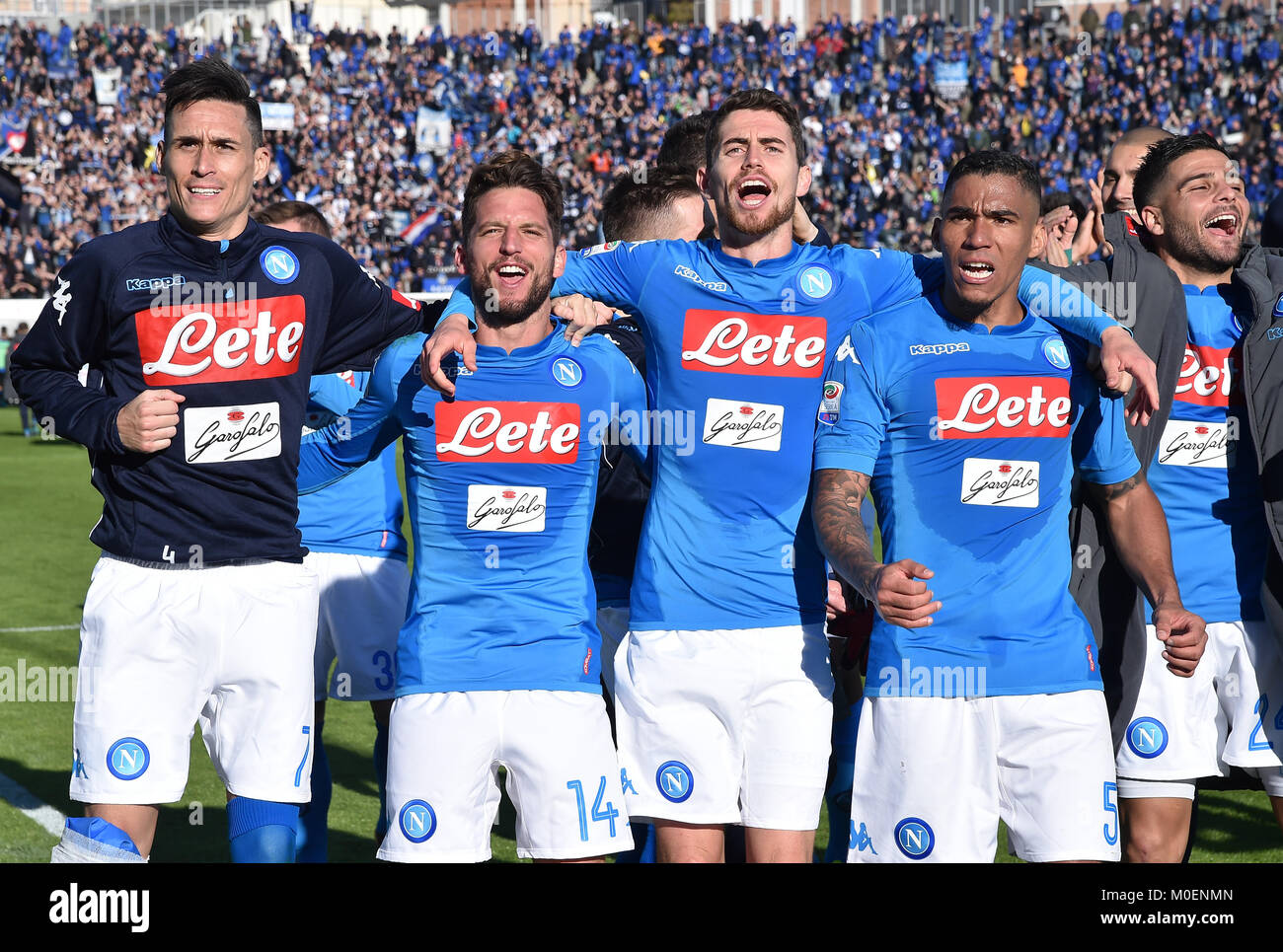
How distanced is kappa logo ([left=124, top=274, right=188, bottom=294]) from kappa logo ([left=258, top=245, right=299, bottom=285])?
0.72 ft

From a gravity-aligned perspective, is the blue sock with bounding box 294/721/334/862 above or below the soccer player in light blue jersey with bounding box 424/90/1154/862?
below

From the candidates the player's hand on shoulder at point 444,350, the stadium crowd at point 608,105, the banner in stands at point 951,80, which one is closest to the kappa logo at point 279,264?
the player's hand on shoulder at point 444,350

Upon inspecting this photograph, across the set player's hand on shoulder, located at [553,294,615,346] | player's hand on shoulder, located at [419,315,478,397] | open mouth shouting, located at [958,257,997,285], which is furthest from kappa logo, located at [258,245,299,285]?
open mouth shouting, located at [958,257,997,285]

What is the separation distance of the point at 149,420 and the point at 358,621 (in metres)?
2.17

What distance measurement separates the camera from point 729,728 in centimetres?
398

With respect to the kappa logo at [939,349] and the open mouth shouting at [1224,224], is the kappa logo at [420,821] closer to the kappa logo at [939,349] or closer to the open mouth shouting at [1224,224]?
the kappa logo at [939,349]

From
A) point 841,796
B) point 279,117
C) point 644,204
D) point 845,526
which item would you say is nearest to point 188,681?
point 845,526

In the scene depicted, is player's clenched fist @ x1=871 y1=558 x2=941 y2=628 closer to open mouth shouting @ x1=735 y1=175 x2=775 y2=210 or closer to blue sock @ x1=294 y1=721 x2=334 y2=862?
open mouth shouting @ x1=735 y1=175 x2=775 y2=210

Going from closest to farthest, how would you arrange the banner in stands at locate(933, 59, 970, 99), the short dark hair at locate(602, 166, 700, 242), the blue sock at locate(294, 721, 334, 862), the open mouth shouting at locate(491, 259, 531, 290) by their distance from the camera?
the open mouth shouting at locate(491, 259, 531, 290)
the short dark hair at locate(602, 166, 700, 242)
the blue sock at locate(294, 721, 334, 862)
the banner in stands at locate(933, 59, 970, 99)

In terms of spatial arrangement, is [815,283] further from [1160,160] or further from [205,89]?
[205,89]

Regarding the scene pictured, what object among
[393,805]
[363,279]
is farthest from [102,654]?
[363,279]

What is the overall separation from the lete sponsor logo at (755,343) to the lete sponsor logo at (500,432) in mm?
463

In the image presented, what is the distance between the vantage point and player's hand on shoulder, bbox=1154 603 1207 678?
12.2 feet

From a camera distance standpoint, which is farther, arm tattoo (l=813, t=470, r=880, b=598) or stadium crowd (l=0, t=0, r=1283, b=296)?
stadium crowd (l=0, t=0, r=1283, b=296)
